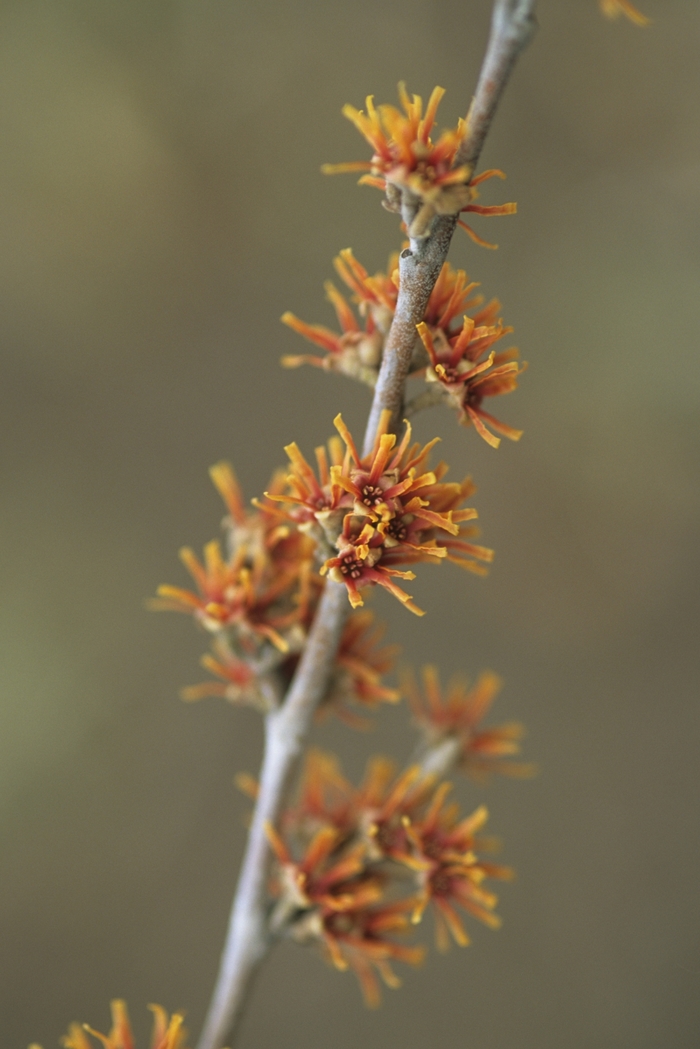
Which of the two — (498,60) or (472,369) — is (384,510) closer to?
(472,369)

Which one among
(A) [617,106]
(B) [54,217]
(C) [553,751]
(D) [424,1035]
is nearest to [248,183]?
(B) [54,217]

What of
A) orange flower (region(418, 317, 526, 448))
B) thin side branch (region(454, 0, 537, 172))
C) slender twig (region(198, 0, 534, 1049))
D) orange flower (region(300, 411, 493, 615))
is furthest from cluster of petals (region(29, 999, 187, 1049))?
thin side branch (region(454, 0, 537, 172))

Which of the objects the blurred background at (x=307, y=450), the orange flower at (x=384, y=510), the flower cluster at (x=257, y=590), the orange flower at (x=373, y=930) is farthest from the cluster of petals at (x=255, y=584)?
the blurred background at (x=307, y=450)

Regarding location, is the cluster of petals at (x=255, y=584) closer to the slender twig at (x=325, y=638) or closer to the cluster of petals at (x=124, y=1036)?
the slender twig at (x=325, y=638)

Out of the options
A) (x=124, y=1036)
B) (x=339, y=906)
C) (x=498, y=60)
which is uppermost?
(x=498, y=60)

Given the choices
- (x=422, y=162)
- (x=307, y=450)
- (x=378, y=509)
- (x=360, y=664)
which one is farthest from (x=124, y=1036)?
(x=307, y=450)

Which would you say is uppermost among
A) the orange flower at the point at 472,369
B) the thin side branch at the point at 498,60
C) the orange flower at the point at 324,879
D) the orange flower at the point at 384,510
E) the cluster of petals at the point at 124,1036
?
the thin side branch at the point at 498,60
